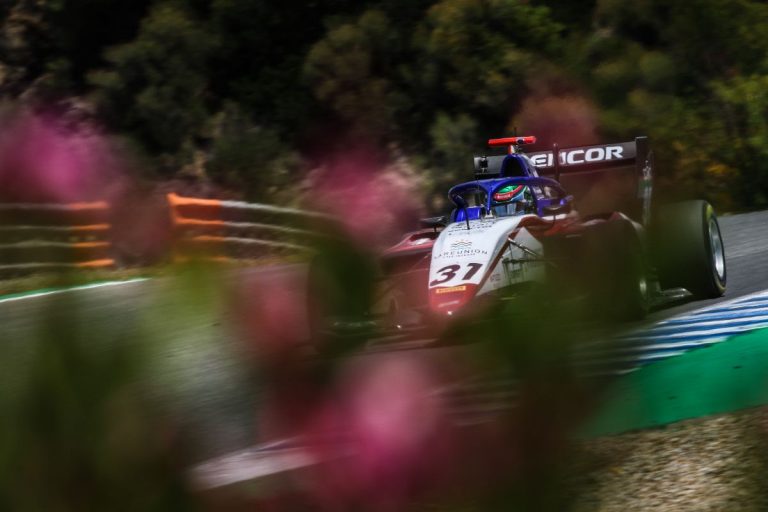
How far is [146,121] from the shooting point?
72.1ft

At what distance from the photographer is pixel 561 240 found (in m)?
1.70

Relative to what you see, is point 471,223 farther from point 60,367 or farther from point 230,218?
point 60,367

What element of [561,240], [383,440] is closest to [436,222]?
[561,240]

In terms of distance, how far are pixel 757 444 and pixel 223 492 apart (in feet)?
1.37

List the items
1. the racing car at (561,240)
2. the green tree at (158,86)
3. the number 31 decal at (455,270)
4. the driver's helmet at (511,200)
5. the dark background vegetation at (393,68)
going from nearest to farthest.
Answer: the racing car at (561,240) → the number 31 decal at (455,270) → the driver's helmet at (511,200) → the dark background vegetation at (393,68) → the green tree at (158,86)

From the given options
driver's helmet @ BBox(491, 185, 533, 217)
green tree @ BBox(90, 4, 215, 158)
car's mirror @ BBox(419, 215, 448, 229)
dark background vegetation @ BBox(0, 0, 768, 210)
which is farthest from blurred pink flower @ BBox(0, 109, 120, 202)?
green tree @ BBox(90, 4, 215, 158)

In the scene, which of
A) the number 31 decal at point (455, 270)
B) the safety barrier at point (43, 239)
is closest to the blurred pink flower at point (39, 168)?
the safety barrier at point (43, 239)

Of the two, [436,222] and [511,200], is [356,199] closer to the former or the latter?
[436,222]

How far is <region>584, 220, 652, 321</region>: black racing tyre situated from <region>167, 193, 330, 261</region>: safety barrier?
0.75ft

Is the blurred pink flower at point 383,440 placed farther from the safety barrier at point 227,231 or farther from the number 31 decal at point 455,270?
the number 31 decal at point 455,270

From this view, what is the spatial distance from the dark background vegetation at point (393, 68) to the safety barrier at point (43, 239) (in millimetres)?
17834

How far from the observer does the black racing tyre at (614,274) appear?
101 centimetres

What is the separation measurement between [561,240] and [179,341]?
84cm

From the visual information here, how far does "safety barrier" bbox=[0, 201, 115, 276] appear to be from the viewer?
3.10 feet
